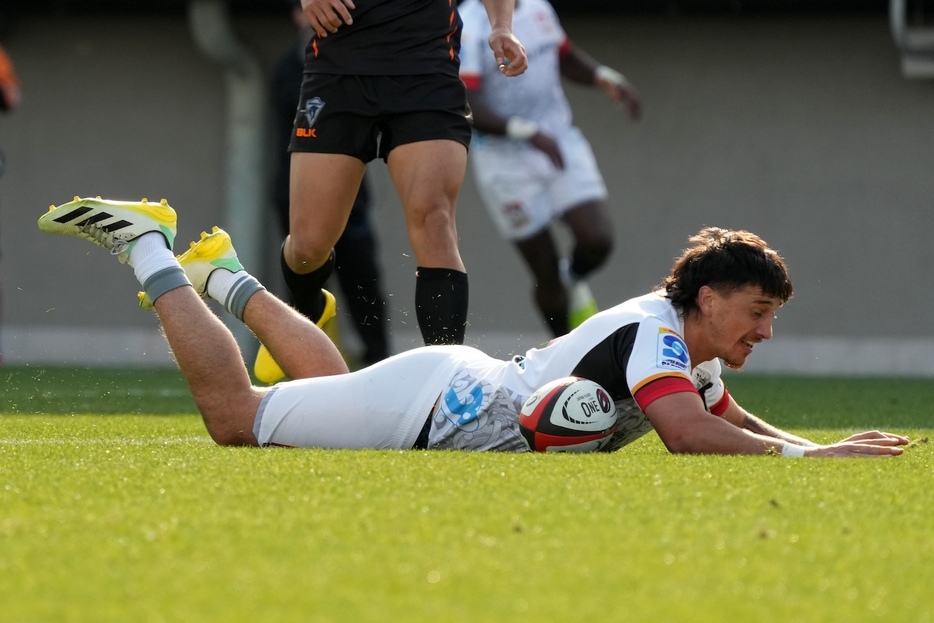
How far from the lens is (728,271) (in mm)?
3957

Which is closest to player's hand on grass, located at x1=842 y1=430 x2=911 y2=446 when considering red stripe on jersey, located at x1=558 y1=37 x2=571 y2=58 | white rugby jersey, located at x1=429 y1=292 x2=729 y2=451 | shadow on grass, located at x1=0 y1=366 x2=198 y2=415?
white rugby jersey, located at x1=429 y1=292 x2=729 y2=451

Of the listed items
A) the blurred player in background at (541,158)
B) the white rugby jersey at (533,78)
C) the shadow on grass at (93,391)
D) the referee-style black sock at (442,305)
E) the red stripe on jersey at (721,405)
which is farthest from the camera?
the white rugby jersey at (533,78)

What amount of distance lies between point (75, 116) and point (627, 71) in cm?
438

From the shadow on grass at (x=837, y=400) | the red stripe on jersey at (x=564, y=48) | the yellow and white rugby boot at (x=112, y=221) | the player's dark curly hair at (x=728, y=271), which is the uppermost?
the yellow and white rugby boot at (x=112, y=221)

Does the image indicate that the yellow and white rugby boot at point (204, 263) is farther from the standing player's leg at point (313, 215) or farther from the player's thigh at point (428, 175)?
the player's thigh at point (428, 175)

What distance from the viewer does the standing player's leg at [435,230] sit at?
4812 mm

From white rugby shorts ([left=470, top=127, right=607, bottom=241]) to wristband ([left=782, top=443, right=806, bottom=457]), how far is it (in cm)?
476

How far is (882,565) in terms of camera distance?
94.6 inches

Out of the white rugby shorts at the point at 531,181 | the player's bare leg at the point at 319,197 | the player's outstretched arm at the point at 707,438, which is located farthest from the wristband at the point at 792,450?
the white rugby shorts at the point at 531,181

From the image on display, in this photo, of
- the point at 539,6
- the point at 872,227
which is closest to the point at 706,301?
the point at 539,6

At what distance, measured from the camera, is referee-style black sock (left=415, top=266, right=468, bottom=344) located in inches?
189

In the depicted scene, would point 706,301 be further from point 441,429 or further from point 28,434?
point 28,434

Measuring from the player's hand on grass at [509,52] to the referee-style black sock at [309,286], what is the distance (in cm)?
96

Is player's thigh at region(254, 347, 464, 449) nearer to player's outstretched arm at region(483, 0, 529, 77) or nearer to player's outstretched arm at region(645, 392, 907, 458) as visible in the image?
player's outstretched arm at region(645, 392, 907, 458)
